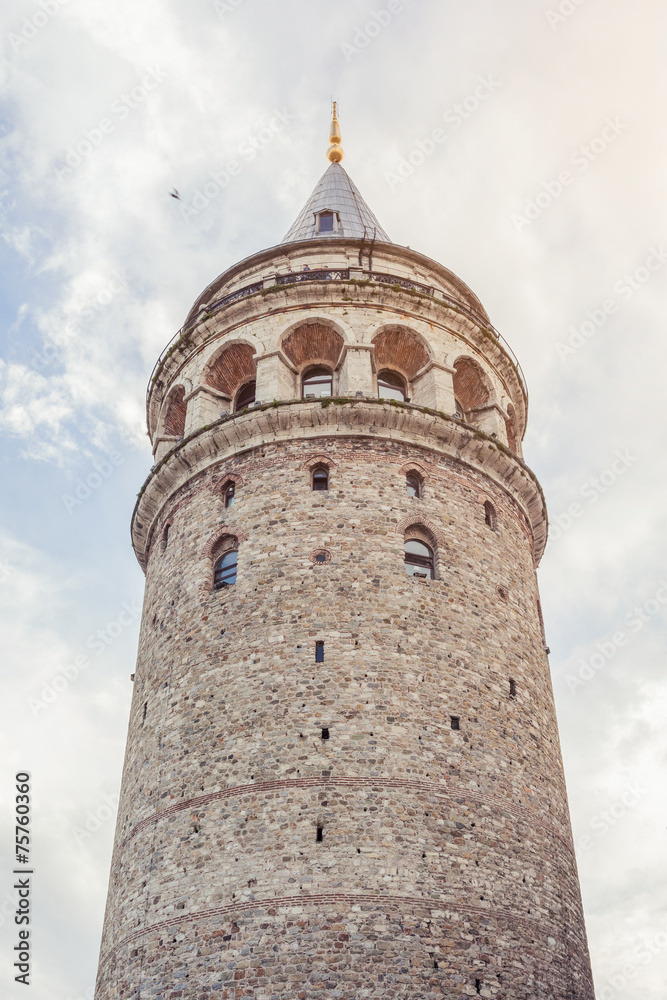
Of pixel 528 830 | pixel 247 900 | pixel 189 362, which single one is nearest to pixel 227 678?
pixel 247 900

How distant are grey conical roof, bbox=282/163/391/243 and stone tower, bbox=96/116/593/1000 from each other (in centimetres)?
294

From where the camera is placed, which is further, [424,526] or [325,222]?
[325,222]

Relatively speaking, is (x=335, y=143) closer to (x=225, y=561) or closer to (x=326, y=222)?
(x=326, y=222)

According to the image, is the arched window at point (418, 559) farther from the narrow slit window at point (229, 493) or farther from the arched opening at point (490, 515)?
the narrow slit window at point (229, 493)

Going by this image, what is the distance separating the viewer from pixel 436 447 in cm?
2486

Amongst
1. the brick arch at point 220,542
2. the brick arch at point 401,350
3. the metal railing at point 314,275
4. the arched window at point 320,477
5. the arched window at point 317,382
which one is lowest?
the brick arch at point 220,542

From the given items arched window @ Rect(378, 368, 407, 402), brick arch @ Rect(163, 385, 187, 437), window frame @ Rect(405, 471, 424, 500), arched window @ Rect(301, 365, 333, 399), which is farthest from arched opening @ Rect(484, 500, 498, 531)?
brick arch @ Rect(163, 385, 187, 437)

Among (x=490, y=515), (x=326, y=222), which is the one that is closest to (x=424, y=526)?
(x=490, y=515)

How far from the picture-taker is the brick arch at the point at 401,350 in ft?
89.4

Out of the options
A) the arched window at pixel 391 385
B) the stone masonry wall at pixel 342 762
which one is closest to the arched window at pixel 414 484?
the stone masonry wall at pixel 342 762

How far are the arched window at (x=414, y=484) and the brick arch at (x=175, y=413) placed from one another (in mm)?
7674

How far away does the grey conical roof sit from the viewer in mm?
32156

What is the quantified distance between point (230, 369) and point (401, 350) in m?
4.82

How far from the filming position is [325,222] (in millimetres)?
33000
